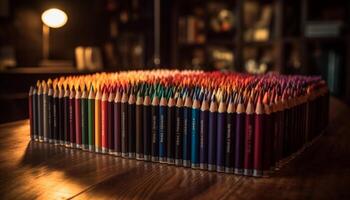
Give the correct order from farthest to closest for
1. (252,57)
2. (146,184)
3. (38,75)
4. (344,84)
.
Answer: (252,57), (344,84), (38,75), (146,184)

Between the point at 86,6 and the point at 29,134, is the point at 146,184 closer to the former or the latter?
the point at 29,134


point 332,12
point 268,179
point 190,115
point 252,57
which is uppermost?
point 332,12

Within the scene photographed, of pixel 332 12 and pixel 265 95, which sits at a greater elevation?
pixel 332 12

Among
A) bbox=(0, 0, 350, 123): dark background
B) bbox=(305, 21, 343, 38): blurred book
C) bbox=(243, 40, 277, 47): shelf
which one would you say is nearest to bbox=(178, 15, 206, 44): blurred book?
bbox=(0, 0, 350, 123): dark background

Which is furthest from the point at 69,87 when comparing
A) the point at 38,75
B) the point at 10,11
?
the point at 10,11

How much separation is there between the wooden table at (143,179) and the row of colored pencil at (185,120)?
0.04m

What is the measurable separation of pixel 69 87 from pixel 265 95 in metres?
0.67

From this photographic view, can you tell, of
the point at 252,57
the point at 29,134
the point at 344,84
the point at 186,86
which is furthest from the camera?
the point at 252,57

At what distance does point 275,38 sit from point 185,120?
3.36 metres

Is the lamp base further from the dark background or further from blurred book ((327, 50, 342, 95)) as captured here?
blurred book ((327, 50, 342, 95))

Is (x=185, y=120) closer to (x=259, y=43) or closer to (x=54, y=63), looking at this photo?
(x=259, y=43)

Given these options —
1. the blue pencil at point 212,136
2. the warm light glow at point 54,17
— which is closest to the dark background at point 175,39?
the warm light glow at point 54,17

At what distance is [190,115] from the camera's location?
1.23 metres

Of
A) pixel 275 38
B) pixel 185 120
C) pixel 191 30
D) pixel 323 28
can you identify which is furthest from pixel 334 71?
pixel 185 120
